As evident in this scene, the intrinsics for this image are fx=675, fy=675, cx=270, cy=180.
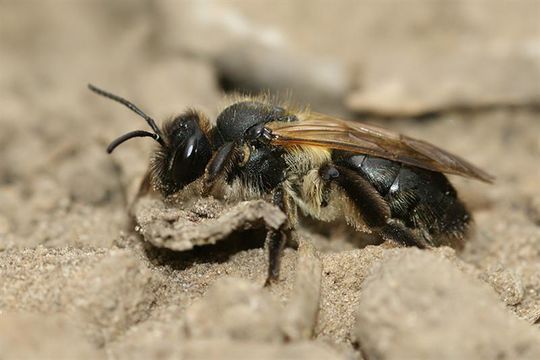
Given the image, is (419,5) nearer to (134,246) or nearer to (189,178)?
(189,178)

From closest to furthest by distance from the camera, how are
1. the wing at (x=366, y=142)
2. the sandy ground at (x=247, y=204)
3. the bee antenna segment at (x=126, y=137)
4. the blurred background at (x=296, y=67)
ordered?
the sandy ground at (x=247, y=204)
the bee antenna segment at (x=126, y=137)
the wing at (x=366, y=142)
the blurred background at (x=296, y=67)

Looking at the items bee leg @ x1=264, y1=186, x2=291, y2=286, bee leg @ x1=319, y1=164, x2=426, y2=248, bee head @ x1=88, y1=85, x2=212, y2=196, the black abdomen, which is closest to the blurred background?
bee head @ x1=88, y1=85, x2=212, y2=196

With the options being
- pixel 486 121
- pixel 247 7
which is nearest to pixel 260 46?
pixel 247 7

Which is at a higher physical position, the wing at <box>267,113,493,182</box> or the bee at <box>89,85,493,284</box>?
the wing at <box>267,113,493,182</box>

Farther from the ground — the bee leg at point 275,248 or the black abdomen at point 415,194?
the black abdomen at point 415,194

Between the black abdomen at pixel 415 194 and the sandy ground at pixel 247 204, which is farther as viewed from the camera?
the black abdomen at pixel 415 194

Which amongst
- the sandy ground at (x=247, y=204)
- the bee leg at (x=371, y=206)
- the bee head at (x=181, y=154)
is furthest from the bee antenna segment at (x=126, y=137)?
the bee leg at (x=371, y=206)

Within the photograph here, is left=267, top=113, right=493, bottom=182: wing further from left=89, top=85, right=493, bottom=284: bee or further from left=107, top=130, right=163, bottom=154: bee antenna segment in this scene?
left=107, top=130, right=163, bottom=154: bee antenna segment

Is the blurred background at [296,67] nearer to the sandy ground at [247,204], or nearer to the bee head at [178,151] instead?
the sandy ground at [247,204]
